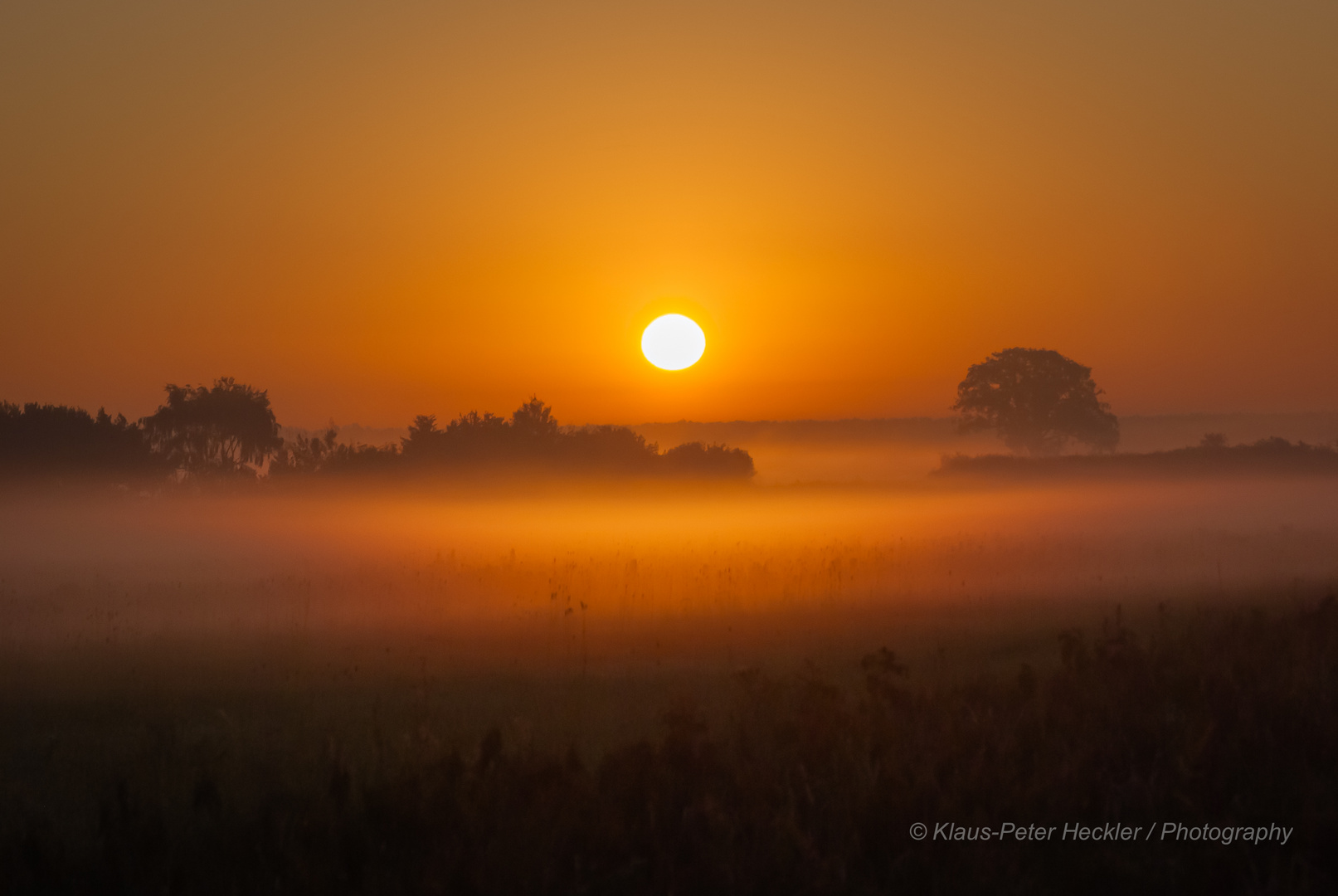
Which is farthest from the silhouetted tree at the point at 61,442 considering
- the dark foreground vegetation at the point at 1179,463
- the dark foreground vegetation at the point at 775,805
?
the dark foreground vegetation at the point at 1179,463

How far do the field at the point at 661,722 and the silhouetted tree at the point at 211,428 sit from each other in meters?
14.5

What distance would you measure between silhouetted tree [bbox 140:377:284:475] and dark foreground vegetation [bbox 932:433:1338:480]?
36197mm

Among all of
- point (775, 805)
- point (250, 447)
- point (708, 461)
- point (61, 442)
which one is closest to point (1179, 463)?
point (708, 461)

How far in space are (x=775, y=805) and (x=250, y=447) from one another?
1329 inches

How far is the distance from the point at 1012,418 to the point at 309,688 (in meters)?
54.1

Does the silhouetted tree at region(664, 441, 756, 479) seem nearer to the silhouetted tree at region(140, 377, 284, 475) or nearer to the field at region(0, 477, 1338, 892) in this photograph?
the silhouetted tree at region(140, 377, 284, 475)

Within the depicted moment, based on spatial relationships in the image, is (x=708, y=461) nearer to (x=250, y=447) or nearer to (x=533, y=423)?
(x=533, y=423)

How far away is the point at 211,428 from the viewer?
35156 mm

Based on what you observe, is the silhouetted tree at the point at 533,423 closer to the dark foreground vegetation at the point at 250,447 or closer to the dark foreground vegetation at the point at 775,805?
the dark foreground vegetation at the point at 250,447

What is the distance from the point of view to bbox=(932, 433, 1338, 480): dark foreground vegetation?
170 feet

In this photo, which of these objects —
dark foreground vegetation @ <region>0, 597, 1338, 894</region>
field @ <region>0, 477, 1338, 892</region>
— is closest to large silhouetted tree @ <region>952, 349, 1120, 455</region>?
field @ <region>0, 477, 1338, 892</region>

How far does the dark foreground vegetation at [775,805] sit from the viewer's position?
17.0ft

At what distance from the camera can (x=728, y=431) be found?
77312 mm

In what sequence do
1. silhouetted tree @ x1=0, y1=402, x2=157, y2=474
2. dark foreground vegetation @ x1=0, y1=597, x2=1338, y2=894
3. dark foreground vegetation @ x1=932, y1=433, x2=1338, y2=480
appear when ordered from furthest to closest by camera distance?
dark foreground vegetation @ x1=932, y1=433, x2=1338, y2=480 → silhouetted tree @ x1=0, y1=402, x2=157, y2=474 → dark foreground vegetation @ x1=0, y1=597, x2=1338, y2=894
